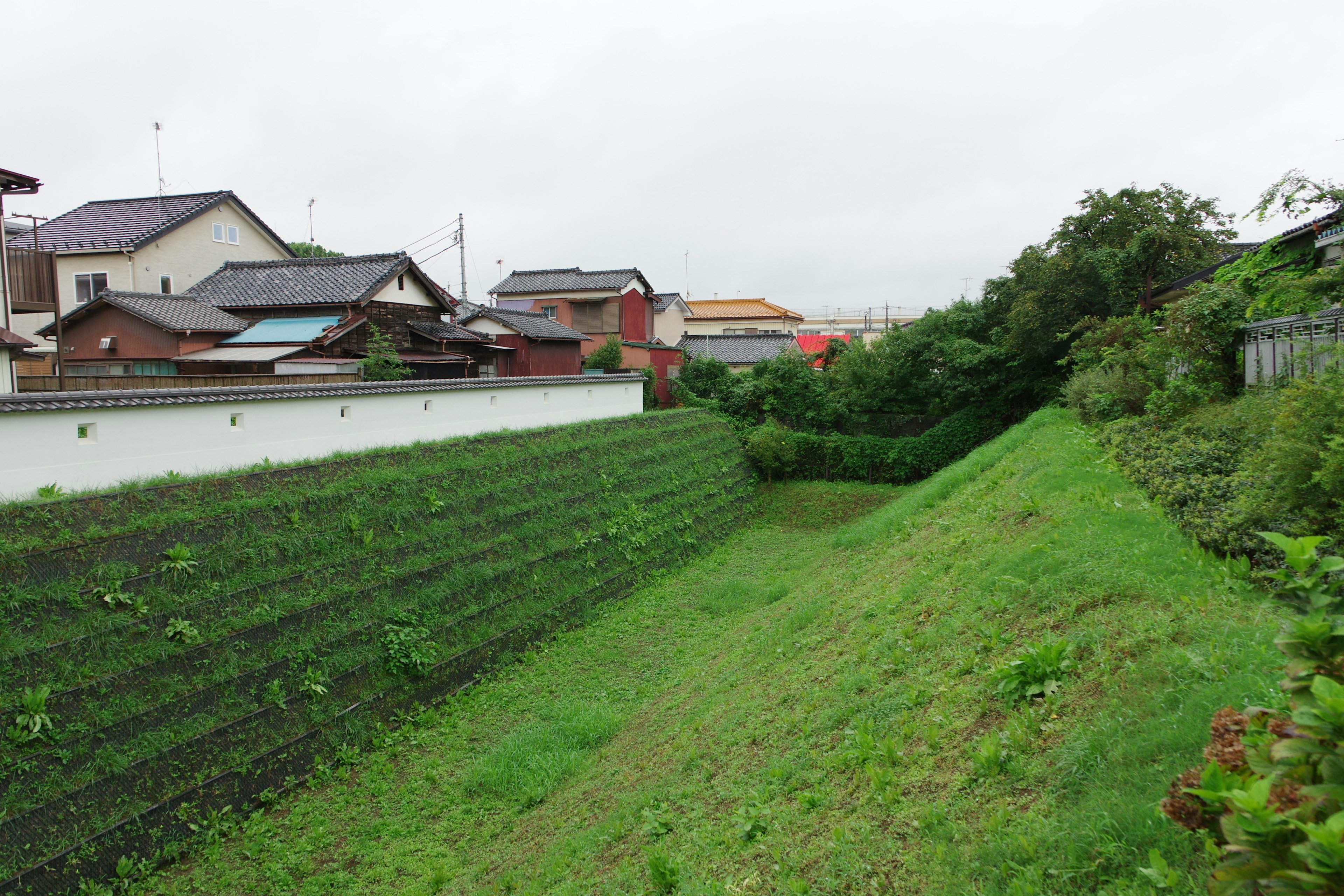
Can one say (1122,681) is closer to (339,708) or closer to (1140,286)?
(339,708)

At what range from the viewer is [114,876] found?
5.85m

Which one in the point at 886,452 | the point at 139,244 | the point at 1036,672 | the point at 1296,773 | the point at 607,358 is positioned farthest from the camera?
the point at 607,358

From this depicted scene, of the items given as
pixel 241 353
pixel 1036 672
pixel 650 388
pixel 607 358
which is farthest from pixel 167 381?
pixel 1036 672

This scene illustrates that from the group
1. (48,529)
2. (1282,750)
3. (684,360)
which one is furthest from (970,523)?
(684,360)

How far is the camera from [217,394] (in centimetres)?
898

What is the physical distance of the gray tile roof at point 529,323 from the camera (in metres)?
23.2

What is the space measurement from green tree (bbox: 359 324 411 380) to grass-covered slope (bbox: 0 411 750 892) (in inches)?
180

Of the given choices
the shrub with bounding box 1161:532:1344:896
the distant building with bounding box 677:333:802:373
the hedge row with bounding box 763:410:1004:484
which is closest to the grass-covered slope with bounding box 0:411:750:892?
the shrub with bounding box 1161:532:1344:896

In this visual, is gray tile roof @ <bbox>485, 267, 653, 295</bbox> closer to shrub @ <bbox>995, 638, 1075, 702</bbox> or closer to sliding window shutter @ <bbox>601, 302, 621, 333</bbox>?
sliding window shutter @ <bbox>601, 302, 621, 333</bbox>

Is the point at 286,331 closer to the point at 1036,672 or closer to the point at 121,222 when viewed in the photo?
the point at 121,222

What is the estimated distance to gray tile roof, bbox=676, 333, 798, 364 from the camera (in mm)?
30094

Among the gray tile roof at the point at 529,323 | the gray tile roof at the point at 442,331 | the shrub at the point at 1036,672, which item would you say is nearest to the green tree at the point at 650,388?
the gray tile roof at the point at 529,323

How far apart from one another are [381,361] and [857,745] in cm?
1369

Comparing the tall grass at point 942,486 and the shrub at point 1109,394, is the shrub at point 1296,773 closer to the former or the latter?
the shrub at point 1109,394
